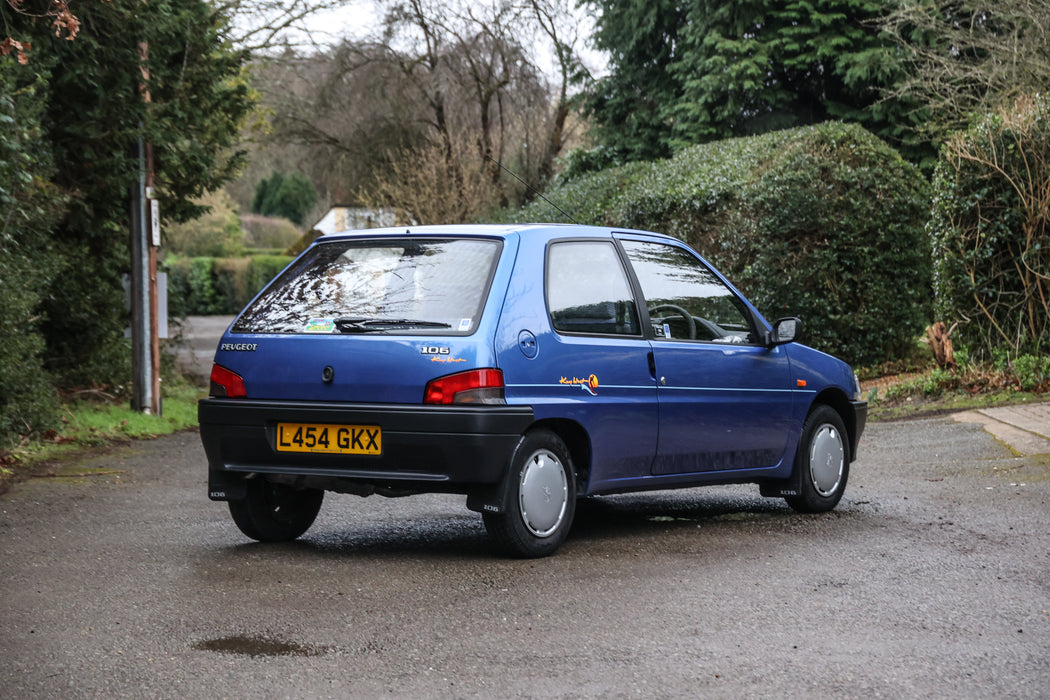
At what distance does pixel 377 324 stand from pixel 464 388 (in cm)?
61

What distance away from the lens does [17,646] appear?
4.88 m

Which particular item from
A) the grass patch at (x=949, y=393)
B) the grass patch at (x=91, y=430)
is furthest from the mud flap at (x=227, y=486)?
the grass patch at (x=949, y=393)

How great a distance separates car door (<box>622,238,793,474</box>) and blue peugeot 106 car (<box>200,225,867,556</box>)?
1 centimetres

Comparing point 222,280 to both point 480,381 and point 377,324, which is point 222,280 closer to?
point 377,324

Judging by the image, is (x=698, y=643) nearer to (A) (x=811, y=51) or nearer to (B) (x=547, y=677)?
(B) (x=547, y=677)

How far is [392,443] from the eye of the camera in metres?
6.27

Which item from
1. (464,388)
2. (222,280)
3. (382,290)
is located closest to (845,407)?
(464,388)

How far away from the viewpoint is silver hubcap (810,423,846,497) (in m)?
8.36

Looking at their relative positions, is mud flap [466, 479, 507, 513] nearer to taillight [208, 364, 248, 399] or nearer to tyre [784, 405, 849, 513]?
taillight [208, 364, 248, 399]

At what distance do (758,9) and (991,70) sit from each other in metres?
9.76

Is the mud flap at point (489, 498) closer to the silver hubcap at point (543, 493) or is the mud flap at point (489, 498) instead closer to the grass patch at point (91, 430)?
the silver hubcap at point (543, 493)

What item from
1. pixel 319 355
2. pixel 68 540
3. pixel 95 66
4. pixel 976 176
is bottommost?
pixel 68 540

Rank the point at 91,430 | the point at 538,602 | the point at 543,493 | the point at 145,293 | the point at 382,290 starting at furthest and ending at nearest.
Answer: the point at 145,293, the point at 91,430, the point at 382,290, the point at 543,493, the point at 538,602

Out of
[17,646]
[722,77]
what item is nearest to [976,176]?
[17,646]
